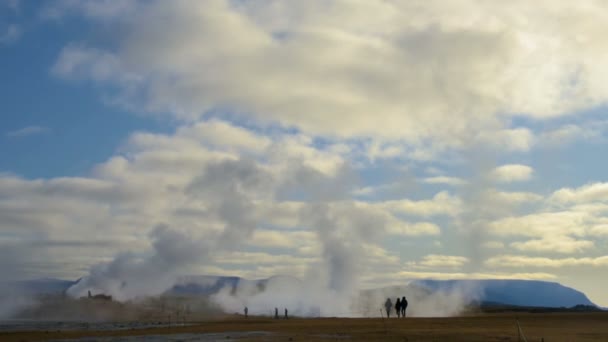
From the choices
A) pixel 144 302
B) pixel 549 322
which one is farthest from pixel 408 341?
pixel 144 302

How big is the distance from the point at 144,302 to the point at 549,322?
377 feet

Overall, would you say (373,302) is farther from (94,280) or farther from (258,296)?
(94,280)

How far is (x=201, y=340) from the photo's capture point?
45.8 meters

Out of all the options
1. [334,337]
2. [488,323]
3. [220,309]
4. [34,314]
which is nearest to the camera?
[334,337]

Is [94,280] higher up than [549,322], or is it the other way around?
[94,280]

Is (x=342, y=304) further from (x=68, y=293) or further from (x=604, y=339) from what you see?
(x=604, y=339)

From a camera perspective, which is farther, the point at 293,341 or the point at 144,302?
the point at 144,302

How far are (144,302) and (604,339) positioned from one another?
12874 cm

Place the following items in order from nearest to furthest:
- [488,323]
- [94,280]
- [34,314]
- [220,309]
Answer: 1. [488,323]
2. [34,314]
3. [220,309]
4. [94,280]

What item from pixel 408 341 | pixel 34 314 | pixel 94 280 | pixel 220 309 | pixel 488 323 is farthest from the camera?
pixel 94 280

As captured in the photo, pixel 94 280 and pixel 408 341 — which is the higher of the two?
pixel 94 280

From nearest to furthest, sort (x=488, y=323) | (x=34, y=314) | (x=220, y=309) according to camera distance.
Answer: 1. (x=488, y=323)
2. (x=34, y=314)
3. (x=220, y=309)

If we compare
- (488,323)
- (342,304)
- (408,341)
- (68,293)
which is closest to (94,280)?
(68,293)

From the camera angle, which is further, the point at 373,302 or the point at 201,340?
the point at 373,302
